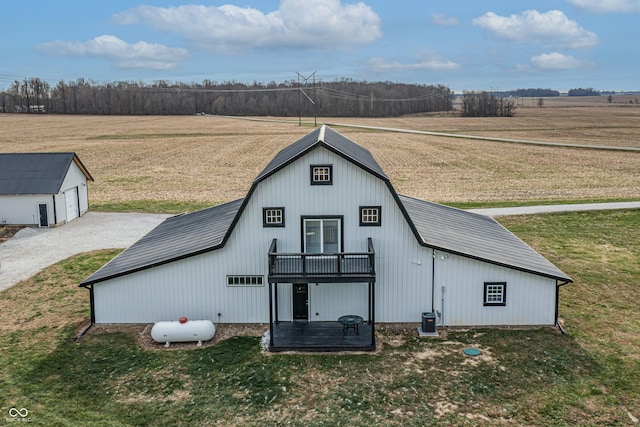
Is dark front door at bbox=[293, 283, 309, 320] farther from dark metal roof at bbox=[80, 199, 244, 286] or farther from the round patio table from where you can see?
dark metal roof at bbox=[80, 199, 244, 286]

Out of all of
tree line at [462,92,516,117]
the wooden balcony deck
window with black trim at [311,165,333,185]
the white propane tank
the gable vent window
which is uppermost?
tree line at [462,92,516,117]

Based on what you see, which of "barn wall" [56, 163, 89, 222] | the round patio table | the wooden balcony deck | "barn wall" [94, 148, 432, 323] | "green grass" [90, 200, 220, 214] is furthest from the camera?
"green grass" [90, 200, 220, 214]

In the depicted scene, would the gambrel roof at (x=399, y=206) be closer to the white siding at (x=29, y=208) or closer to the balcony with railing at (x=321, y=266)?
the balcony with railing at (x=321, y=266)

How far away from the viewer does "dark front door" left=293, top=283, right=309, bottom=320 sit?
74.5ft

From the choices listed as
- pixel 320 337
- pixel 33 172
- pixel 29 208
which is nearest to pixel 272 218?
pixel 320 337

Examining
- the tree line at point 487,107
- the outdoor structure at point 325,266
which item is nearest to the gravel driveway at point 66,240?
the outdoor structure at point 325,266

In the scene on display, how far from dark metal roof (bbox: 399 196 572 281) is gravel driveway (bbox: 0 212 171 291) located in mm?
18510

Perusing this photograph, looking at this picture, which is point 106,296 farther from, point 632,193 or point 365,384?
point 632,193

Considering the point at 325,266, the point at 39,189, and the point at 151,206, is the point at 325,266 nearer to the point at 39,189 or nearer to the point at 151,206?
the point at 39,189

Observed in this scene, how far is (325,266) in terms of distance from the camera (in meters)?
21.8

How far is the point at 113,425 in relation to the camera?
1568 centimetres

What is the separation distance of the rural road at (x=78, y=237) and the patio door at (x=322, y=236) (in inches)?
615

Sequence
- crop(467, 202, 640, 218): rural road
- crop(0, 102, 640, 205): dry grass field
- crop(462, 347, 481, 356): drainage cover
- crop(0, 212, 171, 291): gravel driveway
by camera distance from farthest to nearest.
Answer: crop(0, 102, 640, 205): dry grass field
crop(467, 202, 640, 218): rural road
crop(0, 212, 171, 291): gravel driveway
crop(462, 347, 481, 356): drainage cover

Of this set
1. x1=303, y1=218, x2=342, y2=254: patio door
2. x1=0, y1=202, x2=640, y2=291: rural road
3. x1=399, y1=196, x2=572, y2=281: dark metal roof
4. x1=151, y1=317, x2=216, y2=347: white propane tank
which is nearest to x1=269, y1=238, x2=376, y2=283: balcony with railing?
x1=303, y1=218, x2=342, y2=254: patio door
